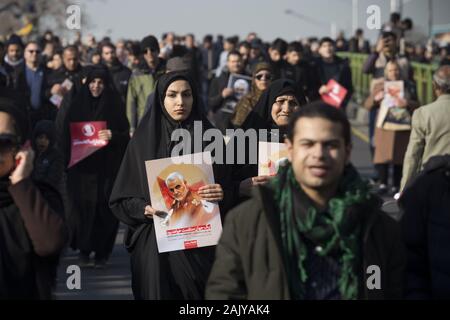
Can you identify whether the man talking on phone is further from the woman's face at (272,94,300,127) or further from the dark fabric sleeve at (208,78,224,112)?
the dark fabric sleeve at (208,78,224,112)

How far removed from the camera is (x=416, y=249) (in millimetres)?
4934

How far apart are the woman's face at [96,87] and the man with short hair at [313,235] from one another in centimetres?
677

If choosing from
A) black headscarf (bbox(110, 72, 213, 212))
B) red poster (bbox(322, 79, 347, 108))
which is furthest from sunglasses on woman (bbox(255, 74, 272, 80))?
red poster (bbox(322, 79, 347, 108))

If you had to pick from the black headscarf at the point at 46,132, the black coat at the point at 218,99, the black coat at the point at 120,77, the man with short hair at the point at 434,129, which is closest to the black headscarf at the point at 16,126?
the man with short hair at the point at 434,129

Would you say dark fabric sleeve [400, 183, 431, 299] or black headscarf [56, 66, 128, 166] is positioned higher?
black headscarf [56, 66, 128, 166]

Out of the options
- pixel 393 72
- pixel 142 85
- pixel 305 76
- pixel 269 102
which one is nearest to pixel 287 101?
pixel 269 102

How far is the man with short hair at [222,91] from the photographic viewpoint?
47.3ft

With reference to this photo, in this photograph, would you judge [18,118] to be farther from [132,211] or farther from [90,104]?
[90,104]

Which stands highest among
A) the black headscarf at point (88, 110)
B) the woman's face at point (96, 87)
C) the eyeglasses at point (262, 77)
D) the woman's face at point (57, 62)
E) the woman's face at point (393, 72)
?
the woman's face at point (57, 62)

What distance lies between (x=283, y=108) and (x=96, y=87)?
11.8ft

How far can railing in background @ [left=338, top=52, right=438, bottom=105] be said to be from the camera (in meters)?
23.5

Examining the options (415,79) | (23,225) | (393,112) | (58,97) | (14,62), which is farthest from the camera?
(415,79)

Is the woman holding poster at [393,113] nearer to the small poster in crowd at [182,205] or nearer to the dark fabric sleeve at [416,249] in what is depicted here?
the small poster in crowd at [182,205]

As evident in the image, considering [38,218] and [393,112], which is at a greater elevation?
[393,112]
